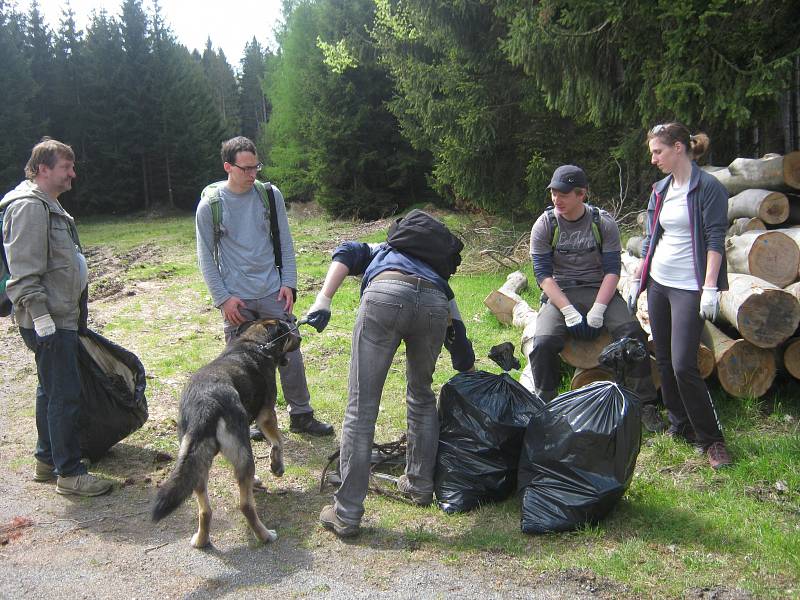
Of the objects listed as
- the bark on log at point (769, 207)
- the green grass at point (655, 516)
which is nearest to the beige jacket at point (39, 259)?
the green grass at point (655, 516)

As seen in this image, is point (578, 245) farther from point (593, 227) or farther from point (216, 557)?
point (216, 557)

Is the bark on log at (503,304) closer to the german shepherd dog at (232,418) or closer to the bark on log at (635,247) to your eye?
the bark on log at (635,247)

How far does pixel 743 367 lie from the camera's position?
5.05m

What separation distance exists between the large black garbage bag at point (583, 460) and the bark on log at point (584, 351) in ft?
4.57

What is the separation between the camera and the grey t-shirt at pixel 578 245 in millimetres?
4984

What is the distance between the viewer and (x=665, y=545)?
3459 mm

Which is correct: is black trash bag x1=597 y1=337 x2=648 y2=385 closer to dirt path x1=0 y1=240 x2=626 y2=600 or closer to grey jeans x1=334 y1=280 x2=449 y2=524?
grey jeans x1=334 y1=280 x2=449 y2=524

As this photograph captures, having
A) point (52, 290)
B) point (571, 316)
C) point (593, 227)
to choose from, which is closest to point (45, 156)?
point (52, 290)

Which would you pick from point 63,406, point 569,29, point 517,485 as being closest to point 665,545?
point 517,485

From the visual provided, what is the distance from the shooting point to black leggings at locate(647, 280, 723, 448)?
168 inches

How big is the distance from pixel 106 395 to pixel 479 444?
9.07ft

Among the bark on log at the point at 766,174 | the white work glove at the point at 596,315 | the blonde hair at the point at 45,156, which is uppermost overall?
the blonde hair at the point at 45,156

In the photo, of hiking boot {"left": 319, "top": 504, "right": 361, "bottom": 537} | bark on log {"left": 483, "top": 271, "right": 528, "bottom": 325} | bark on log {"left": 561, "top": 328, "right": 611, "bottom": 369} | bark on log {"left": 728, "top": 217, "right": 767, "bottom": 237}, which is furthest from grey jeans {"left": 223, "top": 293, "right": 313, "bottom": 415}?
bark on log {"left": 728, "top": 217, "right": 767, "bottom": 237}

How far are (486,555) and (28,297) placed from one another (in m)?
3.10
